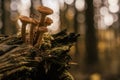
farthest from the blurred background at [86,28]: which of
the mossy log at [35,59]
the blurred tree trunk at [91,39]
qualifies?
the mossy log at [35,59]

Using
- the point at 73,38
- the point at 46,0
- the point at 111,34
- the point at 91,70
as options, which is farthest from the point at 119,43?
the point at 73,38

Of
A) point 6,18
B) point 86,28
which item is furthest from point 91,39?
point 6,18

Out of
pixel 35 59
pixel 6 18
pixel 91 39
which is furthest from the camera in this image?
pixel 6 18

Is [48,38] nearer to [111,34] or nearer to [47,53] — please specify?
[47,53]

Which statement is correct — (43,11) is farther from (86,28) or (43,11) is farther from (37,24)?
(86,28)

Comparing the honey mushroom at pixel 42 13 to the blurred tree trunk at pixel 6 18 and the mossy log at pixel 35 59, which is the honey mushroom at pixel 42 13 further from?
the blurred tree trunk at pixel 6 18

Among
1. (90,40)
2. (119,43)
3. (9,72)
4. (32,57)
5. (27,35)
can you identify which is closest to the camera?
(9,72)

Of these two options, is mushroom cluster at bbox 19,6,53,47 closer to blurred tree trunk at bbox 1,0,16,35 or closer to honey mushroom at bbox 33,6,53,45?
honey mushroom at bbox 33,6,53,45

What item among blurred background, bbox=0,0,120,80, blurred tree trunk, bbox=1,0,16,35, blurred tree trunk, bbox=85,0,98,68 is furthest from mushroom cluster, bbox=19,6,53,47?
blurred tree trunk, bbox=1,0,16,35
